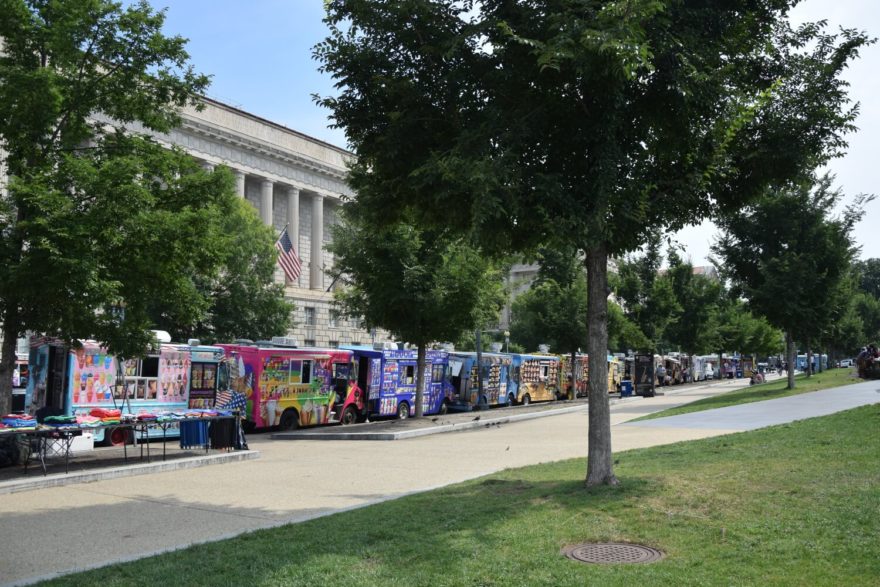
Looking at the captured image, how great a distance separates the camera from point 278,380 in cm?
2512

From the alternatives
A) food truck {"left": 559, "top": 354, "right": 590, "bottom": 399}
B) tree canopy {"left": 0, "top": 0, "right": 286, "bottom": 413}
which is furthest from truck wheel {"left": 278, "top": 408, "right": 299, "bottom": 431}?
food truck {"left": 559, "top": 354, "right": 590, "bottom": 399}

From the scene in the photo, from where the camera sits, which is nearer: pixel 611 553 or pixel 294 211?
pixel 611 553

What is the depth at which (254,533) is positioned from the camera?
26.9 ft

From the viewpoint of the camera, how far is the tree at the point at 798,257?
3156 cm

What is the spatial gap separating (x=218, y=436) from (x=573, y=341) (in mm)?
27449

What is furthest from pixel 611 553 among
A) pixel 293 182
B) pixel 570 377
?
pixel 293 182

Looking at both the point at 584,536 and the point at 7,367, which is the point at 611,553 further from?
the point at 7,367

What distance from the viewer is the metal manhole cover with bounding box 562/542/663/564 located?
662 centimetres

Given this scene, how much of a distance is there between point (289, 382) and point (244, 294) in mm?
16406

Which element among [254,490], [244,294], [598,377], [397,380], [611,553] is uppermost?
[244,294]

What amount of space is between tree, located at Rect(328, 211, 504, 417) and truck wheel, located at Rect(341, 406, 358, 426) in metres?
2.96

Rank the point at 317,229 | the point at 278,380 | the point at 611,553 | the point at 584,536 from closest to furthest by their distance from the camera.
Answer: the point at 611,553 < the point at 584,536 < the point at 278,380 < the point at 317,229

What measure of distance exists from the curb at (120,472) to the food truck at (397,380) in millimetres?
13155

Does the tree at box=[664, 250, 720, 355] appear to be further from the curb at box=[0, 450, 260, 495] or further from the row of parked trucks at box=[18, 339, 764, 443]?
the curb at box=[0, 450, 260, 495]
